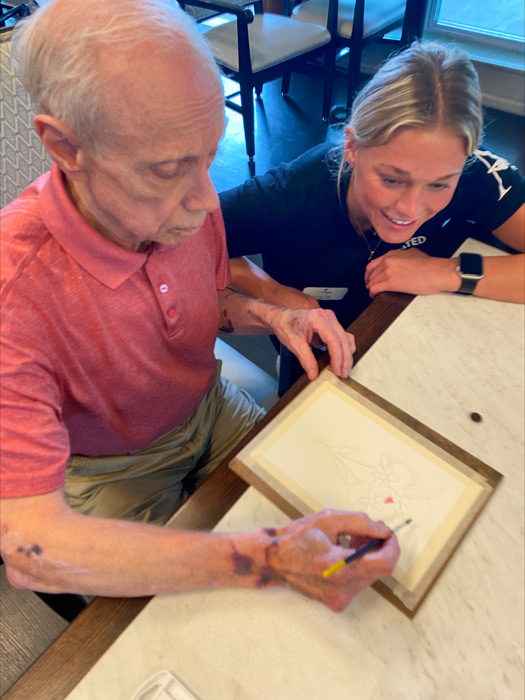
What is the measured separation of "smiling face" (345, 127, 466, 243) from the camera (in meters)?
0.88

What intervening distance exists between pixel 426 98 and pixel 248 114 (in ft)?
6.64

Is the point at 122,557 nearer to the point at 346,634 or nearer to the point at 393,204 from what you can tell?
the point at 346,634

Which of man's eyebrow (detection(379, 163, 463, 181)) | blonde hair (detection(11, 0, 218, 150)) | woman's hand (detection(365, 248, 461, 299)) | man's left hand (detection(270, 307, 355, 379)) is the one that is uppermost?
blonde hair (detection(11, 0, 218, 150))

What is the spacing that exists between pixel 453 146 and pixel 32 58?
74 cm

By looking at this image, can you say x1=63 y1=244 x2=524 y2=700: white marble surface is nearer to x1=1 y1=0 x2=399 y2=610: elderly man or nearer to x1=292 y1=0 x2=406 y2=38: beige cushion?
x1=1 y1=0 x2=399 y2=610: elderly man

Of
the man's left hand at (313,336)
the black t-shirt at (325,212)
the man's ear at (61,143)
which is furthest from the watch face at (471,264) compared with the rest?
the man's ear at (61,143)

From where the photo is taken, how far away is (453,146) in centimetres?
88

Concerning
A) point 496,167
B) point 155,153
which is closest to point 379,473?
point 155,153

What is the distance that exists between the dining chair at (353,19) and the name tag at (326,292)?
2248mm

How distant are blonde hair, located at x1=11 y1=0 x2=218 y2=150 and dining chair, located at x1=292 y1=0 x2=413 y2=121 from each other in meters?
2.68

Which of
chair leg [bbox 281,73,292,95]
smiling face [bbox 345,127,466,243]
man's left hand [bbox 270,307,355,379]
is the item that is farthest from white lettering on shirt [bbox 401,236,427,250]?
chair leg [bbox 281,73,292,95]

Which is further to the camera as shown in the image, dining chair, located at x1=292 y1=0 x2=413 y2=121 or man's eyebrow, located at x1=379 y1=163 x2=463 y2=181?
dining chair, located at x1=292 y1=0 x2=413 y2=121

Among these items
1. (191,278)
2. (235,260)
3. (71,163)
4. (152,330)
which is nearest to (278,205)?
(235,260)

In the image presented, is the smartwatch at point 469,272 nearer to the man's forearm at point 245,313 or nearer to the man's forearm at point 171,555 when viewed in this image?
the man's forearm at point 245,313
